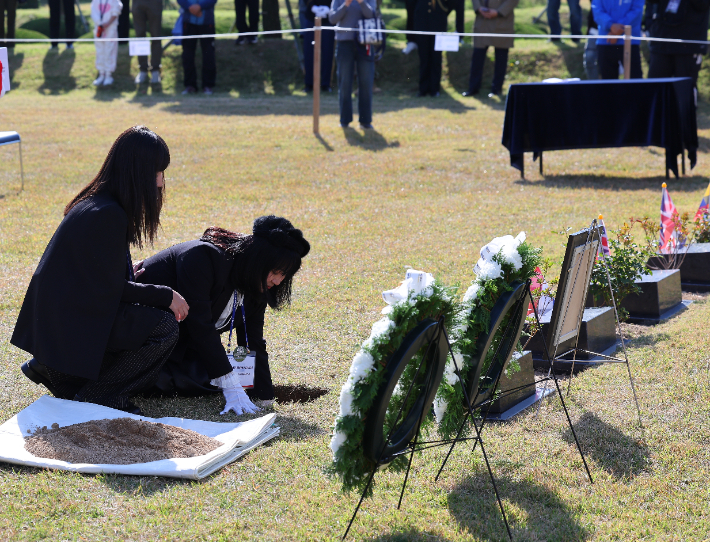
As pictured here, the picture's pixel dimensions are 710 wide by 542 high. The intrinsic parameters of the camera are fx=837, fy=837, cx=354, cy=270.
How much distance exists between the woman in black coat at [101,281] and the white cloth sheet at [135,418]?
182 mm

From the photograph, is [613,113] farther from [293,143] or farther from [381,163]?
[293,143]

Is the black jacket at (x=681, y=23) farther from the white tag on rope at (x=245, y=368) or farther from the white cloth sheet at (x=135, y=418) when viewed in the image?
the white cloth sheet at (x=135, y=418)

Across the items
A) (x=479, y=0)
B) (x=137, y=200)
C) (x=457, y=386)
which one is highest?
(x=479, y=0)

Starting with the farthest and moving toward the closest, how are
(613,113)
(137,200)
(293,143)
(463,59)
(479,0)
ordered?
(463,59) → (479,0) → (293,143) → (613,113) → (137,200)

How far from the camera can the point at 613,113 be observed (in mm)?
10352

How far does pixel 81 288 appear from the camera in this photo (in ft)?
12.8

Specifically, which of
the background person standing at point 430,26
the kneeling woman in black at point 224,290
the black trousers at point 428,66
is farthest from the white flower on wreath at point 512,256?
the black trousers at point 428,66

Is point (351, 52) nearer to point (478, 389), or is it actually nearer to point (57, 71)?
point (57, 71)

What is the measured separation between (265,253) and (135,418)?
100 centimetres

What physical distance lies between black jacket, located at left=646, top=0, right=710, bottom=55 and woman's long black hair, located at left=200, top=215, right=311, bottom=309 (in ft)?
32.7

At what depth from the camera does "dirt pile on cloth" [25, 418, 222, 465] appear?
3.65m

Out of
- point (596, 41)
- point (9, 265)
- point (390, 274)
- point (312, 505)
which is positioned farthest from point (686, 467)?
point (596, 41)

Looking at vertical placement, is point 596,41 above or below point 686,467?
above

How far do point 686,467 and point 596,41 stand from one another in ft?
38.6
